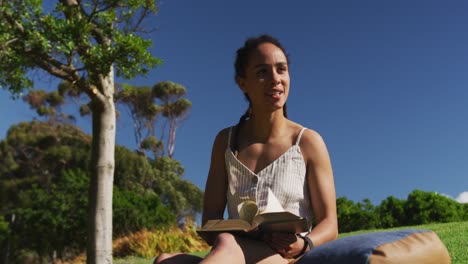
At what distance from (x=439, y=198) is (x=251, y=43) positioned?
1137cm

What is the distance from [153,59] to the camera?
8086mm

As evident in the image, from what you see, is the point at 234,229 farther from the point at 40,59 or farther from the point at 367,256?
the point at 40,59

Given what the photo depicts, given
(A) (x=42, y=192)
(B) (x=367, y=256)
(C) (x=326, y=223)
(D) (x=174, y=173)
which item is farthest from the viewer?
(D) (x=174, y=173)

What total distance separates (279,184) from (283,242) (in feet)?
1.19

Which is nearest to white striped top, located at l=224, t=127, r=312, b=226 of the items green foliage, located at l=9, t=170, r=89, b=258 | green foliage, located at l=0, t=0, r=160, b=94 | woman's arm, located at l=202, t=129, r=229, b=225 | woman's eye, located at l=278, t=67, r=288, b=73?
woman's arm, located at l=202, t=129, r=229, b=225

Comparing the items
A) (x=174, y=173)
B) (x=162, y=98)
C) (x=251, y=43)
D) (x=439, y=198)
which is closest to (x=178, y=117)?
(x=162, y=98)

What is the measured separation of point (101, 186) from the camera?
26.7 feet

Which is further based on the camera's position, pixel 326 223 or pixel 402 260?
pixel 326 223

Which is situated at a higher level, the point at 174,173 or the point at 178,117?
the point at 178,117

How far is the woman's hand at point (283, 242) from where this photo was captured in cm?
204

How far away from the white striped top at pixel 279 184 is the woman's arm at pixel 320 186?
35 mm

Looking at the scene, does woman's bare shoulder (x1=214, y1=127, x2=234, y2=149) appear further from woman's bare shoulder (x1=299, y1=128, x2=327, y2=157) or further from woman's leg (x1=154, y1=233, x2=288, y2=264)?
woman's leg (x1=154, y1=233, x2=288, y2=264)

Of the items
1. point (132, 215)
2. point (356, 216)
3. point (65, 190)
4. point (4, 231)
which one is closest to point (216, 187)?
point (356, 216)

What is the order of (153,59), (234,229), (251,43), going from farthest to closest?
(153,59)
(251,43)
(234,229)
